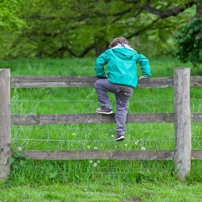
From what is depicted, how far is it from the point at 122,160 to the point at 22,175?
1411 millimetres

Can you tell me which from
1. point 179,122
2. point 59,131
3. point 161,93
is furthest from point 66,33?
point 179,122

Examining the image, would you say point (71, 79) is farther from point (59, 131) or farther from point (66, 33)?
point (66, 33)

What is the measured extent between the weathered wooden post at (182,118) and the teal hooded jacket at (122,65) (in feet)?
1.53

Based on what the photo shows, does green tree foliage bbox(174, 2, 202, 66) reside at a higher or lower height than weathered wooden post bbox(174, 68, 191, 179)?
higher

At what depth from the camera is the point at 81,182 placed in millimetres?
4250

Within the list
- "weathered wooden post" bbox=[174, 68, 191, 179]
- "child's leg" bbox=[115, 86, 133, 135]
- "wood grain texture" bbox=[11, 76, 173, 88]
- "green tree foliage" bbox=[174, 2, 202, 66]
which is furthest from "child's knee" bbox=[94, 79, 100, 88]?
"green tree foliage" bbox=[174, 2, 202, 66]

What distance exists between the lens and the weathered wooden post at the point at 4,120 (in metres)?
4.25

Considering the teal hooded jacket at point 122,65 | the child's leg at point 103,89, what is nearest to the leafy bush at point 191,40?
the teal hooded jacket at point 122,65

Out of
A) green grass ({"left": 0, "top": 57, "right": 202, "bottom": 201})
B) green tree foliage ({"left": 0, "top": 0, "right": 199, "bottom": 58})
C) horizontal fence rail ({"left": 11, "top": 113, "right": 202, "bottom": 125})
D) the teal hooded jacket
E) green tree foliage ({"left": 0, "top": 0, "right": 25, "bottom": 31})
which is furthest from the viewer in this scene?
green tree foliage ({"left": 0, "top": 0, "right": 199, "bottom": 58})

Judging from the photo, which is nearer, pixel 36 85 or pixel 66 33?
pixel 36 85

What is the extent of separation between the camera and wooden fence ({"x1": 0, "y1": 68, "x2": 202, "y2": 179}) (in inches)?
168

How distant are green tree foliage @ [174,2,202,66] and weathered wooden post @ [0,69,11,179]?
7622 millimetres

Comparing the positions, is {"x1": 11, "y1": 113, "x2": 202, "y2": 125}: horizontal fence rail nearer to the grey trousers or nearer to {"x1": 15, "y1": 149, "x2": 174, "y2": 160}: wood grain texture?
the grey trousers

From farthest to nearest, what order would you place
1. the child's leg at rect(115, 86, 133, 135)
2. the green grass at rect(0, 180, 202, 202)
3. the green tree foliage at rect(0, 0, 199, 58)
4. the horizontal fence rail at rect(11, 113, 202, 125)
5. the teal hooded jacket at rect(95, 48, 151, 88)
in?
the green tree foliage at rect(0, 0, 199, 58) → the horizontal fence rail at rect(11, 113, 202, 125) → the child's leg at rect(115, 86, 133, 135) → the teal hooded jacket at rect(95, 48, 151, 88) → the green grass at rect(0, 180, 202, 202)
